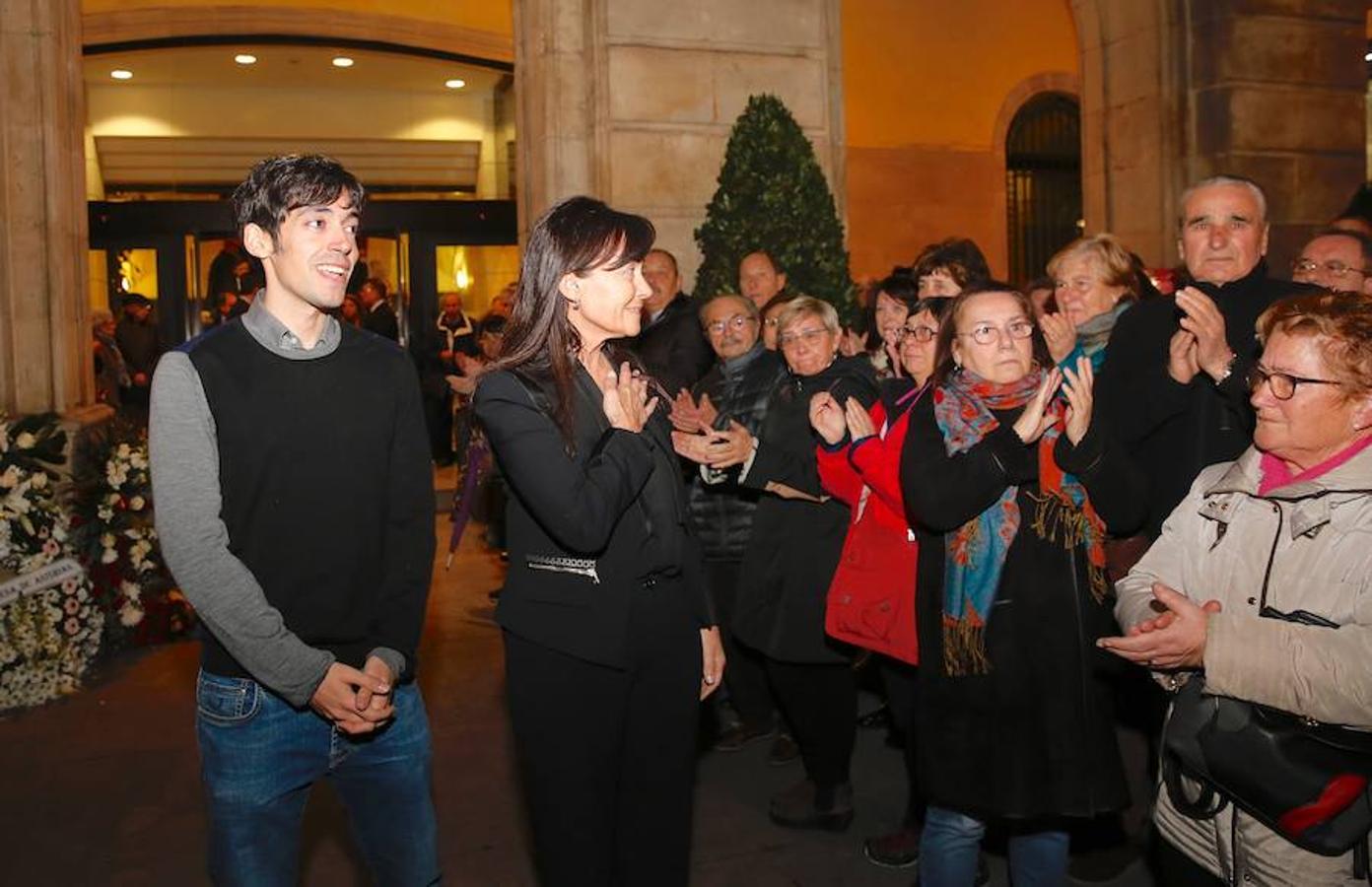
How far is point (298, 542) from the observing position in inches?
108

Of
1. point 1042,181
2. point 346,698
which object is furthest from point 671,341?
point 1042,181

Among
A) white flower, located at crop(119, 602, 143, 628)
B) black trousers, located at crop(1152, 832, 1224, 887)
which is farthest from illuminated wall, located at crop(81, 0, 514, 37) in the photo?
black trousers, located at crop(1152, 832, 1224, 887)

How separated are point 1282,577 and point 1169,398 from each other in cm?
158

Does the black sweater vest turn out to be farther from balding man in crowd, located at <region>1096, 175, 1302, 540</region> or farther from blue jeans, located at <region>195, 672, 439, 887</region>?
balding man in crowd, located at <region>1096, 175, 1302, 540</region>

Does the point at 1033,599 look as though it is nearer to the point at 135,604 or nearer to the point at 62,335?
the point at 135,604

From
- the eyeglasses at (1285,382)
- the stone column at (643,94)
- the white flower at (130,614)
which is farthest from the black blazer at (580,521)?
the stone column at (643,94)

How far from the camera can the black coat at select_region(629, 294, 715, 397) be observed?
675 cm

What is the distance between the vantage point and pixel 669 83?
8.50 metres

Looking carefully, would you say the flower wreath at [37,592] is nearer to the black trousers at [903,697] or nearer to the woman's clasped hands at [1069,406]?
the black trousers at [903,697]

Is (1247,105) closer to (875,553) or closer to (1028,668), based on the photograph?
(875,553)

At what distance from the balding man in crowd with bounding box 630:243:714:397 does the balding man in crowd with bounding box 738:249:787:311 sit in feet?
1.68

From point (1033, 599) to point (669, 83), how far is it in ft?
19.5

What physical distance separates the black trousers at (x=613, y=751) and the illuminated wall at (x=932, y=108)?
1314 centimetres

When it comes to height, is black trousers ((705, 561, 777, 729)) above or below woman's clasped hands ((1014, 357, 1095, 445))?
below
